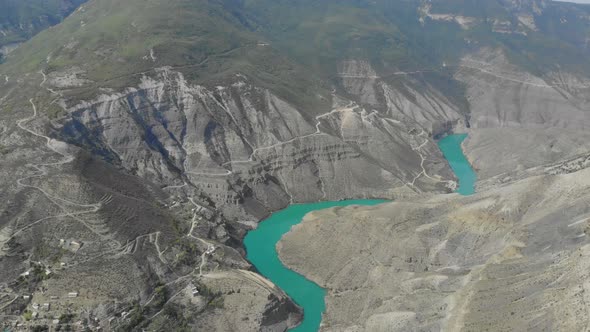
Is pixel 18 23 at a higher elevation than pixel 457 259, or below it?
higher

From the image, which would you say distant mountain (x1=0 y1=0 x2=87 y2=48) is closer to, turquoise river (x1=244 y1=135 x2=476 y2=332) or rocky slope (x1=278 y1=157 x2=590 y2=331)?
turquoise river (x1=244 y1=135 x2=476 y2=332)

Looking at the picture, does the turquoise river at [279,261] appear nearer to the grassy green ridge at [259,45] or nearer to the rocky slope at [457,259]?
the rocky slope at [457,259]

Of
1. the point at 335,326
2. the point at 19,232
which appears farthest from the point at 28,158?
the point at 335,326

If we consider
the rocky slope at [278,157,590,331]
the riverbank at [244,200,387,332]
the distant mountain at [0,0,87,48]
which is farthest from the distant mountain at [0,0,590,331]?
the rocky slope at [278,157,590,331]

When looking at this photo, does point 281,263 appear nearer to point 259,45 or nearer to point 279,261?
point 279,261

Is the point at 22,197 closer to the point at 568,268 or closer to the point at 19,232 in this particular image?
the point at 19,232

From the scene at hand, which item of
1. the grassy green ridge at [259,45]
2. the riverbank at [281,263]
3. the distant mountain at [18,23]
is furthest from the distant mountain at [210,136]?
the distant mountain at [18,23]

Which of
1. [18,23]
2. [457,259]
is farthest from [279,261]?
[18,23]

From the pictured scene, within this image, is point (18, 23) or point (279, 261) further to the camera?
point (18, 23)
